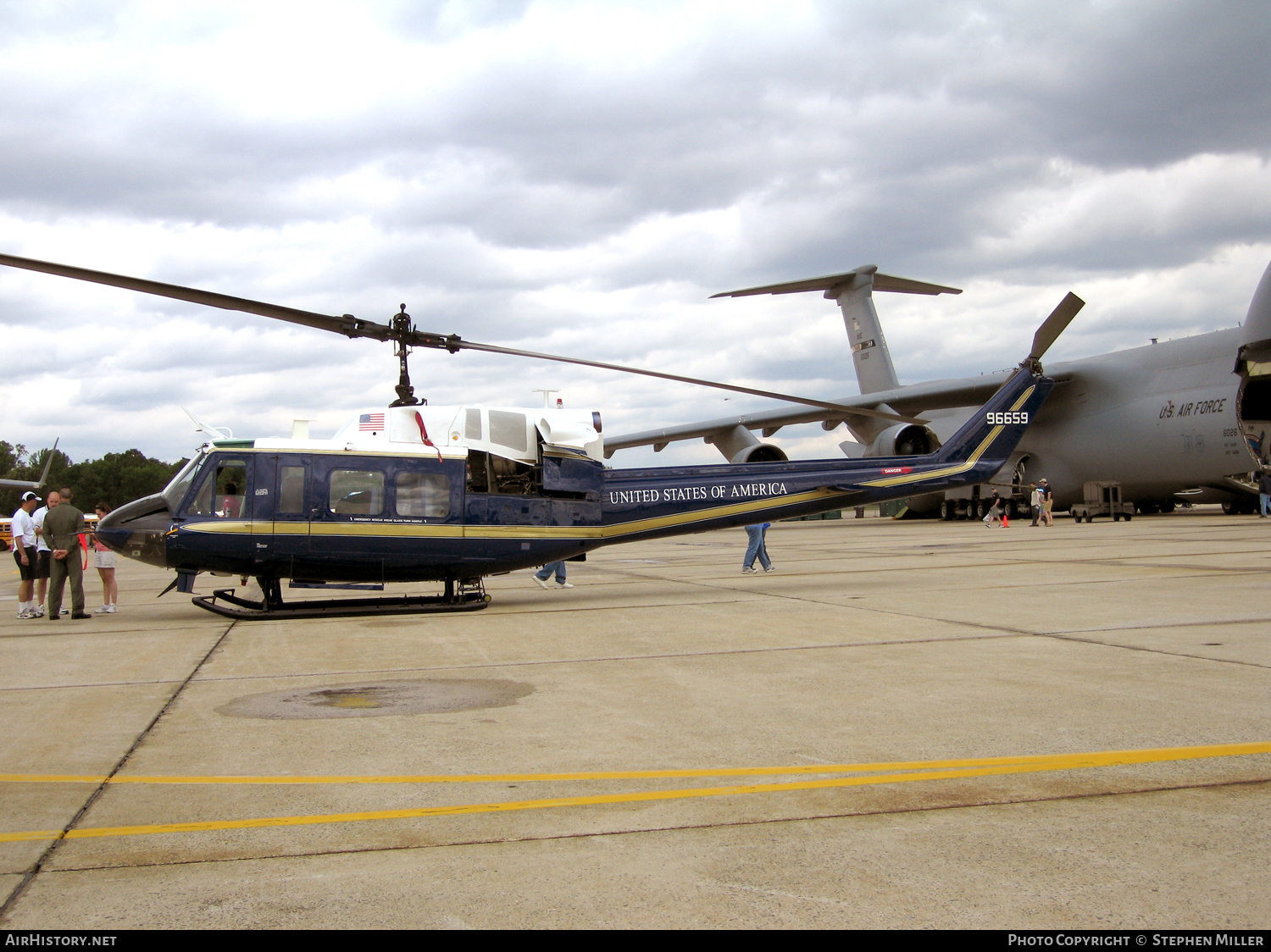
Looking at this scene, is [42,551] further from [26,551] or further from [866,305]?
[866,305]

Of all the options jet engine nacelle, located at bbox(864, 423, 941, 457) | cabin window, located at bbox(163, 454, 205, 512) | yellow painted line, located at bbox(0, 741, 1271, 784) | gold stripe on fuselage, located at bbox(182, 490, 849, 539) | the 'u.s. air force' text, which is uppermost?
jet engine nacelle, located at bbox(864, 423, 941, 457)

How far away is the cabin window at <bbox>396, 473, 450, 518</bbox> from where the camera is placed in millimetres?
11727

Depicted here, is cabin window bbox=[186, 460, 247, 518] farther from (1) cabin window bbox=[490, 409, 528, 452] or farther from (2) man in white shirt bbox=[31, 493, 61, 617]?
(1) cabin window bbox=[490, 409, 528, 452]

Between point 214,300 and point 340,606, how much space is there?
13.8ft

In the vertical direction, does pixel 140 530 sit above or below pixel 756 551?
above

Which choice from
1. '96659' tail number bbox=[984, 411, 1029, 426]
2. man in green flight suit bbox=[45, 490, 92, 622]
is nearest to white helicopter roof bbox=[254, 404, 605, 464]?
man in green flight suit bbox=[45, 490, 92, 622]

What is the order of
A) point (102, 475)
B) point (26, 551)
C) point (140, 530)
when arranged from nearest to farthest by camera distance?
point (140, 530)
point (26, 551)
point (102, 475)

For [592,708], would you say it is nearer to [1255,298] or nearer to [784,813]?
[784,813]

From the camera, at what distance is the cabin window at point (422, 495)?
38.5ft

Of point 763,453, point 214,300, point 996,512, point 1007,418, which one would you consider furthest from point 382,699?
point 996,512

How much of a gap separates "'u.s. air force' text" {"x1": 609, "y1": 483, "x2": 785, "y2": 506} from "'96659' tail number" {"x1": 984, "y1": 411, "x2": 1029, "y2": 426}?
3.63 meters

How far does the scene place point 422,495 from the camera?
1180cm

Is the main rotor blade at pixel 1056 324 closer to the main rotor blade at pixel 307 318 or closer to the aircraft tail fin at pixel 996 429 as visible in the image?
the aircraft tail fin at pixel 996 429

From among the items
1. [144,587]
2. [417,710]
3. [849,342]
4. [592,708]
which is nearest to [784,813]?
[592,708]
